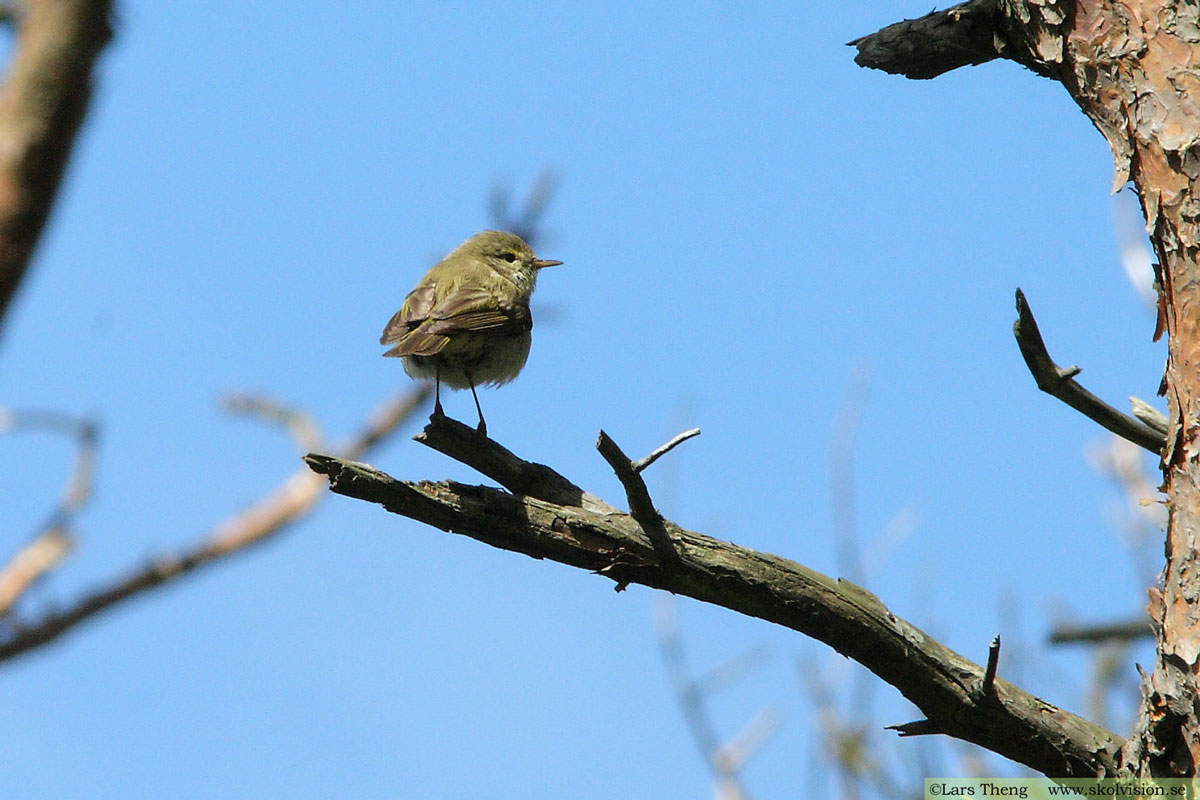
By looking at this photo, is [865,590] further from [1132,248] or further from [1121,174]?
[1132,248]

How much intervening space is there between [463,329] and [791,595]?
2848mm

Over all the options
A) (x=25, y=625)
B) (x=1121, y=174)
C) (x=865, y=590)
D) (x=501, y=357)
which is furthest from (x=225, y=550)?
(x=1121, y=174)

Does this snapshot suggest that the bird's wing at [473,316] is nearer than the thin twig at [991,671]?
No

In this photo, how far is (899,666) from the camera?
358 centimetres

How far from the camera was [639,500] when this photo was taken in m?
3.50

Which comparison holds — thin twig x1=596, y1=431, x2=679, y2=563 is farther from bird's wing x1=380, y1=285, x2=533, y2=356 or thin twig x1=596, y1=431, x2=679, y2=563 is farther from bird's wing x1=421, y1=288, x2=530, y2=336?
bird's wing x1=421, y1=288, x2=530, y2=336

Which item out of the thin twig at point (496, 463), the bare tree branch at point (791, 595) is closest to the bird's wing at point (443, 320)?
the thin twig at point (496, 463)

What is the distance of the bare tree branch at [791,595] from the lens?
11.7 ft

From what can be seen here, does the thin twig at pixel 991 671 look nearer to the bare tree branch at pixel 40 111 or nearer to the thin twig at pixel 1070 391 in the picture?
the thin twig at pixel 1070 391

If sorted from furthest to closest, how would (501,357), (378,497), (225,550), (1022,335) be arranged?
(225,550) < (501,357) < (1022,335) < (378,497)

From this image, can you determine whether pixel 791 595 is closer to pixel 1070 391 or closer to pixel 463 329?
pixel 1070 391

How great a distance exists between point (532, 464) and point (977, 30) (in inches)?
85.2

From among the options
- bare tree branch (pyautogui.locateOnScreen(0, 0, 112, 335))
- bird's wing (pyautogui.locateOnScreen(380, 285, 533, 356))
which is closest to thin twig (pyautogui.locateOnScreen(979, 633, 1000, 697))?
bare tree branch (pyautogui.locateOnScreen(0, 0, 112, 335))

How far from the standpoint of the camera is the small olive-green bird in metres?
5.87
